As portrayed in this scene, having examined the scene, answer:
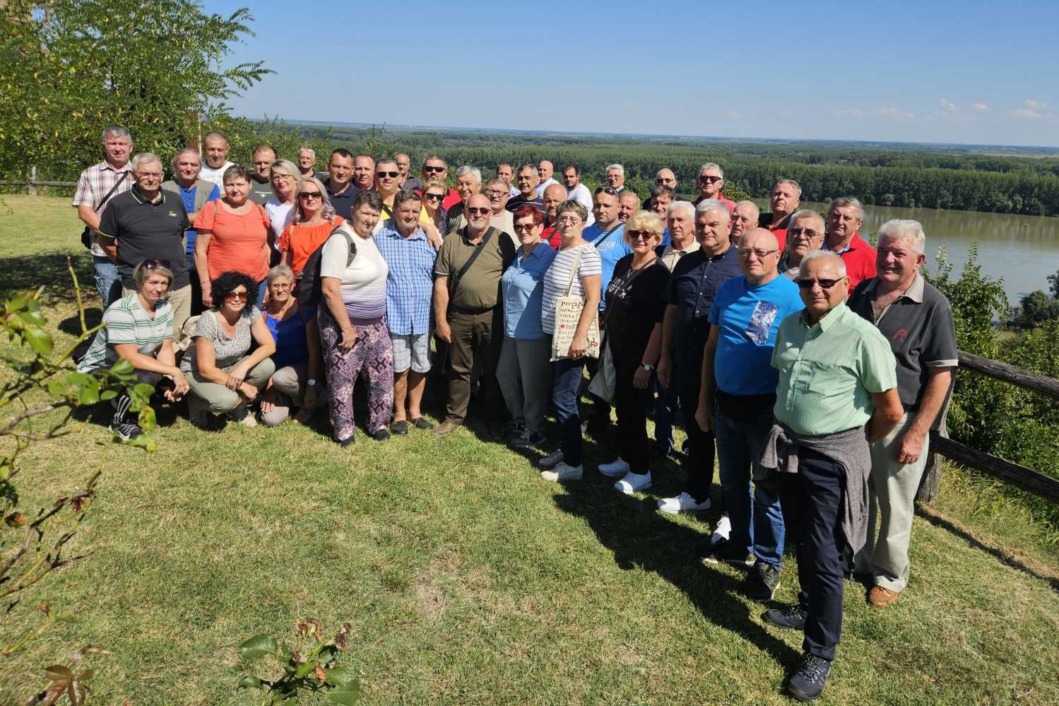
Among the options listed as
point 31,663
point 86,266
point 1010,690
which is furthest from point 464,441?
point 86,266

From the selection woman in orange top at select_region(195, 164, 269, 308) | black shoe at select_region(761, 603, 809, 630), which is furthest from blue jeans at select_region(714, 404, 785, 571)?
woman in orange top at select_region(195, 164, 269, 308)

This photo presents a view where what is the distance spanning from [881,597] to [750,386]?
4.90 ft

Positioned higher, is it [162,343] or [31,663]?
[162,343]

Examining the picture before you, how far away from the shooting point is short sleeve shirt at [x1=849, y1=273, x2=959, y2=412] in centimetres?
378

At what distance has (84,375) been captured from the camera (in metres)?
A: 1.06

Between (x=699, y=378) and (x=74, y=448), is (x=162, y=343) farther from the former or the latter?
(x=699, y=378)

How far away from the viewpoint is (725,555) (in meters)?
4.45

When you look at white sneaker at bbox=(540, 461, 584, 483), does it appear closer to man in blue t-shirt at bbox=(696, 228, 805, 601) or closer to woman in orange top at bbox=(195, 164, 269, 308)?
man in blue t-shirt at bbox=(696, 228, 805, 601)

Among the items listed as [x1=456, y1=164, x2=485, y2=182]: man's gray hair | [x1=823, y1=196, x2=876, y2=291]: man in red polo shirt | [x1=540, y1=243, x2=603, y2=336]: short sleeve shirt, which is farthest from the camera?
[x1=456, y1=164, x2=485, y2=182]: man's gray hair

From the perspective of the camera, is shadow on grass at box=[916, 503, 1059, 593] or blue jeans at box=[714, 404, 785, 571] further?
shadow on grass at box=[916, 503, 1059, 593]

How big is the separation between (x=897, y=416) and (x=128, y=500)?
4550 mm

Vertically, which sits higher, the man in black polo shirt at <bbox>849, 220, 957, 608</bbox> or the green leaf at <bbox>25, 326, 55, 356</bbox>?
the green leaf at <bbox>25, 326, 55, 356</bbox>

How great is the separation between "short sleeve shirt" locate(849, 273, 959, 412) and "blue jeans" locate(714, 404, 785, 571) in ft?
2.41

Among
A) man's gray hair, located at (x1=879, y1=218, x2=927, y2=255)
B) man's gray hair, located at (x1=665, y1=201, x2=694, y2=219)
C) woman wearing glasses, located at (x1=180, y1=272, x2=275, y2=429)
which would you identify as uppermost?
man's gray hair, located at (x1=665, y1=201, x2=694, y2=219)
